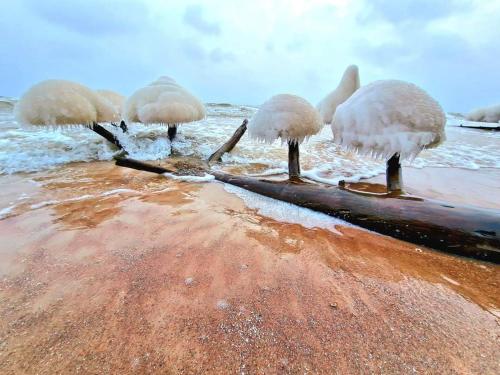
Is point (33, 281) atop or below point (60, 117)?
below

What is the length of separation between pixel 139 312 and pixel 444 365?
51.1 inches

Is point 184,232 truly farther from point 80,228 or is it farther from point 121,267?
point 80,228

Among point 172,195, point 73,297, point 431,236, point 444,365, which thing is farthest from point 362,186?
point 73,297

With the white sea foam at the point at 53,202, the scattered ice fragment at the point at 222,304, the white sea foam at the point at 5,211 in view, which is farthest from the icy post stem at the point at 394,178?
the white sea foam at the point at 5,211

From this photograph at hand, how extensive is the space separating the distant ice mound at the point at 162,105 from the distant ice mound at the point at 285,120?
2587mm

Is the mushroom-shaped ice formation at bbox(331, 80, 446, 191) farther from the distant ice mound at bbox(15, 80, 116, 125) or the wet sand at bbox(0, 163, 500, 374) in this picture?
the distant ice mound at bbox(15, 80, 116, 125)

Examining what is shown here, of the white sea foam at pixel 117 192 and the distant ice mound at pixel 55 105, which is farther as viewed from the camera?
the distant ice mound at pixel 55 105

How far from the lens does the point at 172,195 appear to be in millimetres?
3062

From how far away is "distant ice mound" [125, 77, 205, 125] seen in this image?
16.9ft

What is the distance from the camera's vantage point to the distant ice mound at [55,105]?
13.5 feet

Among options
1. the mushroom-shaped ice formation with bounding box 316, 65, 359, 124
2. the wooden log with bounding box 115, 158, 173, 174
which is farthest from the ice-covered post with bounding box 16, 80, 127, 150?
the mushroom-shaped ice formation with bounding box 316, 65, 359, 124

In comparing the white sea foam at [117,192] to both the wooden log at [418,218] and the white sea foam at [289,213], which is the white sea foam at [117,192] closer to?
the white sea foam at [289,213]

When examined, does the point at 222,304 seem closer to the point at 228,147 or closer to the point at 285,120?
the point at 285,120

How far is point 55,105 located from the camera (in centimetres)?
415
